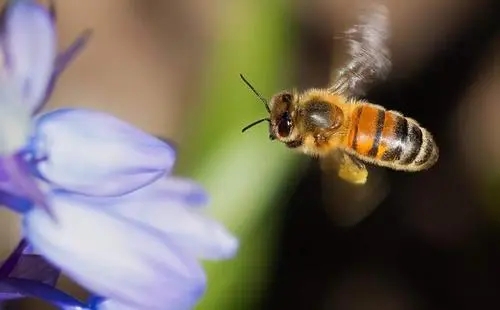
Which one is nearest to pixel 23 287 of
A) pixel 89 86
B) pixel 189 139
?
pixel 189 139

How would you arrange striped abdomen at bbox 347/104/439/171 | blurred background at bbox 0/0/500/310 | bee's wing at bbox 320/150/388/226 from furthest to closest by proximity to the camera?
blurred background at bbox 0/0/500/310 < bee's wing at bbox 320/150/388/226 < striped abdomen at bbox 347/104/439/171

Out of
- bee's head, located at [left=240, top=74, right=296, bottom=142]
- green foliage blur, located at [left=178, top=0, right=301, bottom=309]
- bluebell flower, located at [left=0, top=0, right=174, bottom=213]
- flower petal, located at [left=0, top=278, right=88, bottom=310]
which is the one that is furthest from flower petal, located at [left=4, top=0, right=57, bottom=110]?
green foliage blur, located at [left=178, top=0, right=301, bottom=309]

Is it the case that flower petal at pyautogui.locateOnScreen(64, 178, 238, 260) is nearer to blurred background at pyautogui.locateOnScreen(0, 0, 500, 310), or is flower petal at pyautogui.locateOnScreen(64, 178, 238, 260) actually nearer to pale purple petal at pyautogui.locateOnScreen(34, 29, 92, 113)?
pale purple petal at pyautogui.locateOnScreen(34, 29, 92, 113)

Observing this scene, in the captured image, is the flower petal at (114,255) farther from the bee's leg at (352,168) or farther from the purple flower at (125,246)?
the bee's leg at (352,168)

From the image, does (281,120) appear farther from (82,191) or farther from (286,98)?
(82,191)

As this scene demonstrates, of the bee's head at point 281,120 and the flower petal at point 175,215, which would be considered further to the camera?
the bee's head at point 281,120

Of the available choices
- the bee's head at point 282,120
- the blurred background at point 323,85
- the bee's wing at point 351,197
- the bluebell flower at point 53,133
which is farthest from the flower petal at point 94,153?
the blurred background at point 323,85

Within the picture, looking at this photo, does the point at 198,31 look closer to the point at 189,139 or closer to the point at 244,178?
the point at 189,139
